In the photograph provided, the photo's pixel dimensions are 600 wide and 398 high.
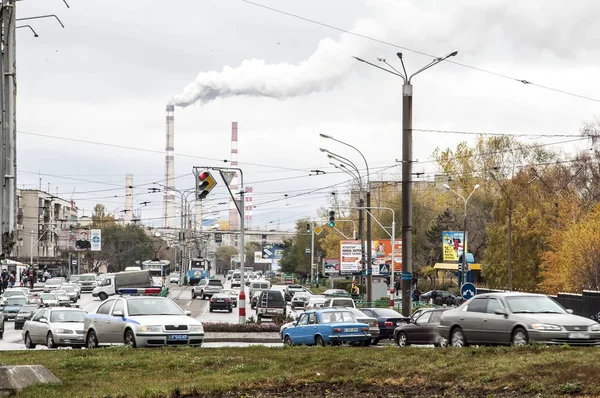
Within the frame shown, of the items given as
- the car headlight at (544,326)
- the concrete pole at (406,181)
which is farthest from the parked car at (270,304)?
the car headlight at (544,326)

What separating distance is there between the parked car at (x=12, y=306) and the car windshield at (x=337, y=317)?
35.0 metres

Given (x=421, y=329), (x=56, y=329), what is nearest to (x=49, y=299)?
(x=56, y=329)

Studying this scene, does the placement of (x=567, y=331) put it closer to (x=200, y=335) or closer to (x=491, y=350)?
(x=491, y=350)

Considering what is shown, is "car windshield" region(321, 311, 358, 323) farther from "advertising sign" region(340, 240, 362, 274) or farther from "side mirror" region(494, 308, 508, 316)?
"advertising sign" region(340, 240, 362, 274)

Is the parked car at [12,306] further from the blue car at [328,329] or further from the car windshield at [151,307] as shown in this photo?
the car windshield at [151,307]

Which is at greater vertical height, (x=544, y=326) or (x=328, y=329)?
(x=544, y=326)

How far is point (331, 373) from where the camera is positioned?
1639 cm

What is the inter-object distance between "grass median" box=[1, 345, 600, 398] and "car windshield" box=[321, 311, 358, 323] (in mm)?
7859

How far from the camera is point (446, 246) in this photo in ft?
260

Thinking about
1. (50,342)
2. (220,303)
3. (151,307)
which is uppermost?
(151,307)

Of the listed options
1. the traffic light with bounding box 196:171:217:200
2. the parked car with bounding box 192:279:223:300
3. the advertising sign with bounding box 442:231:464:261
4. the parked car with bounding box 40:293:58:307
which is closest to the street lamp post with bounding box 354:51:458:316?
the traffic light with bounding box 196:171:217:200

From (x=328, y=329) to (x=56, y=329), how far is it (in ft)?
26.8

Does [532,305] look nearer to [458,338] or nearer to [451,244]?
[458,338]

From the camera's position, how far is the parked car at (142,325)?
23.8 metres
